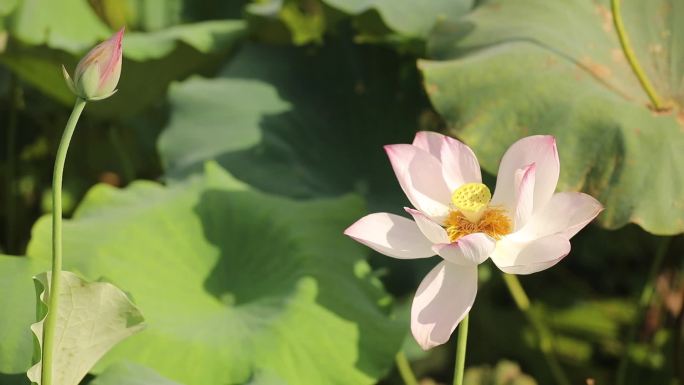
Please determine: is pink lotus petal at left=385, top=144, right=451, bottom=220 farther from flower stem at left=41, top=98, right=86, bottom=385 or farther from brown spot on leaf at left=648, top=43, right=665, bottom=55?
brown spot on leaf at left=648, top=43, right=665, bottom=55

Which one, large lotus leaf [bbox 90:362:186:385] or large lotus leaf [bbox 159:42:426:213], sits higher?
large lotus leaf [bbox 90:362:186:385]

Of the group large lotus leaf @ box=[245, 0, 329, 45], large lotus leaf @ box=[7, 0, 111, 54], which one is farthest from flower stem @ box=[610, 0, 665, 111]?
large lotus leaf @ box=[7, 0, 111, 54]

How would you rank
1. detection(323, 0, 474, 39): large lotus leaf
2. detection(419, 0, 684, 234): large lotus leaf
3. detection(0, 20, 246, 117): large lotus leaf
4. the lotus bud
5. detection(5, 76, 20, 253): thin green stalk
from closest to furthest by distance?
the lotus bud
detection(419, 0, 684, 234): large lotus leaf
detection(323, 0, 474, 39): large lotus leaf
detection(0, 20, 246, 117): large lotus leaf
detection(5, 76, 20, 253): thin green stalk

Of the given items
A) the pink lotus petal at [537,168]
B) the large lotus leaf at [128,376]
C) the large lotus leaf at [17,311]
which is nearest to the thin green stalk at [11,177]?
the large lotus leaf at [17,311]

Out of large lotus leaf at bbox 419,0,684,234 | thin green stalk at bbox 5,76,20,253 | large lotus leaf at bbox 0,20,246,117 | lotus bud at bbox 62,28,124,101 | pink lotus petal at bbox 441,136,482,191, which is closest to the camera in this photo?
lotus bud at bbox 62,28,124,101

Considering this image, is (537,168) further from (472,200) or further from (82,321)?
(82,321)

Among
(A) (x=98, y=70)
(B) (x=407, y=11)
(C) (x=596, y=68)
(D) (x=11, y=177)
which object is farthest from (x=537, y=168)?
(D) (x=11, y=177)
